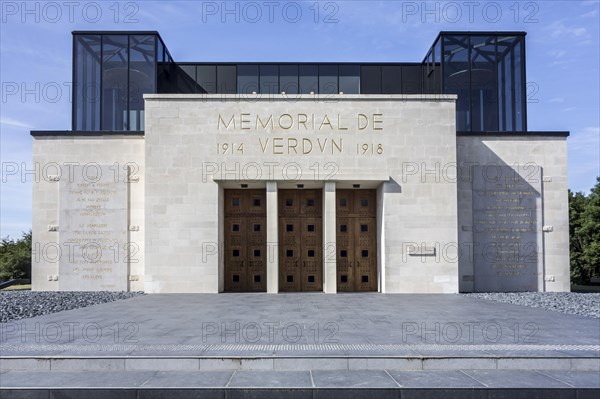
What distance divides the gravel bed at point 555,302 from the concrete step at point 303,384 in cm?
758

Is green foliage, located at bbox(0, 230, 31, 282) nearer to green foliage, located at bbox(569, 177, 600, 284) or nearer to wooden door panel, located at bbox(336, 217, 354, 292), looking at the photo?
wooden door panel, located at bbox(336, 217, 354, 292)

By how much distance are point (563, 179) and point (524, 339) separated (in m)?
15.2

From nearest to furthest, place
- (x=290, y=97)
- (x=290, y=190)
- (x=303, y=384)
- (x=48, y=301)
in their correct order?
(x=303, y=384)
(x=48, y=301)
(x=290, y=97)
(x=290, y=190)

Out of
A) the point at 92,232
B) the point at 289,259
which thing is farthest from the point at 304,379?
the point at 92,232

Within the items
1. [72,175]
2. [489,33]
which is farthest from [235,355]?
[489,33]

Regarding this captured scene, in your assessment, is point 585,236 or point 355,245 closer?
point 355,245

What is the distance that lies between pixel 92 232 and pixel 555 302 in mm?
18265

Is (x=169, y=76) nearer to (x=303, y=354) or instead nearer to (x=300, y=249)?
(x=300, y=249)

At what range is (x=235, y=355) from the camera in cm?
855

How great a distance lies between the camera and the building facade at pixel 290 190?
2075cm

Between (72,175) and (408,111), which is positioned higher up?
(408,111)

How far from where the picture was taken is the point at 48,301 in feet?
57.8

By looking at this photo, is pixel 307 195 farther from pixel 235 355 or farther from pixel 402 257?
pixel 235 355

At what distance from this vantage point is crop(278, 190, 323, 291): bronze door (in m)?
21.8
